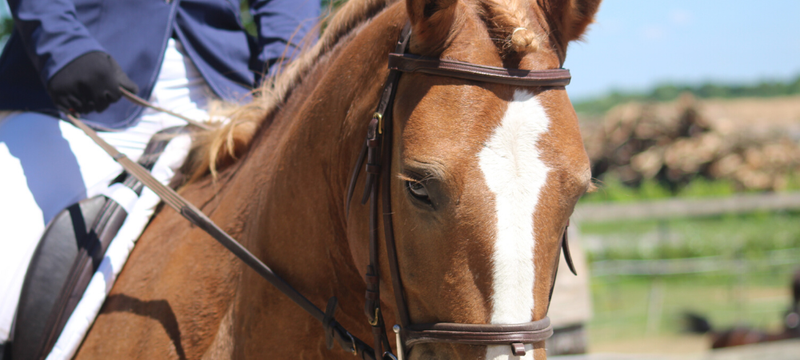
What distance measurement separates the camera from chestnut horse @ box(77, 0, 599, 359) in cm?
135

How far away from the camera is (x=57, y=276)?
2.06m

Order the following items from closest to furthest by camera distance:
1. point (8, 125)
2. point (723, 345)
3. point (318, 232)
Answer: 1. point (318, 232)
2. point (8, 125)
3. point (723, 345)

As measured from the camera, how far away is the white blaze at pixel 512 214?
1326mm

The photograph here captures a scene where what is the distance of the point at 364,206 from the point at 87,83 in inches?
47.8

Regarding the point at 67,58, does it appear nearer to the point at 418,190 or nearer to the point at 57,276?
the point at 57,276

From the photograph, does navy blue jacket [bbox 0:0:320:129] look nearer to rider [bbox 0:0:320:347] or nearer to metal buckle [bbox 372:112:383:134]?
rider [bbox 0:0:320:347]

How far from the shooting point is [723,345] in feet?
30.9

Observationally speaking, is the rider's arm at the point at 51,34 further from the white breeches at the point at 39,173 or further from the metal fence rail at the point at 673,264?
the metal fence rail at the point at 673,264

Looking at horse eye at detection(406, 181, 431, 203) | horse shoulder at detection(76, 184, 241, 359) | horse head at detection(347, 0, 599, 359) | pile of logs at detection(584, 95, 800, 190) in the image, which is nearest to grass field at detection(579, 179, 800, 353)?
pile of logs at detection(584, 95, 800, 190)

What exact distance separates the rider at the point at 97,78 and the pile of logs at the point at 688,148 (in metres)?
22.1

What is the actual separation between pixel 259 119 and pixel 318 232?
663mm

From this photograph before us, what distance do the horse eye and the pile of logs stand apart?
75.6 feet

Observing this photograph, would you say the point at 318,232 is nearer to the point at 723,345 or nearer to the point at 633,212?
the point at 723,345

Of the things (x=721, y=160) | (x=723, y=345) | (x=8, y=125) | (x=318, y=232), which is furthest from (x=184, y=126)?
(x=721, y=160)
